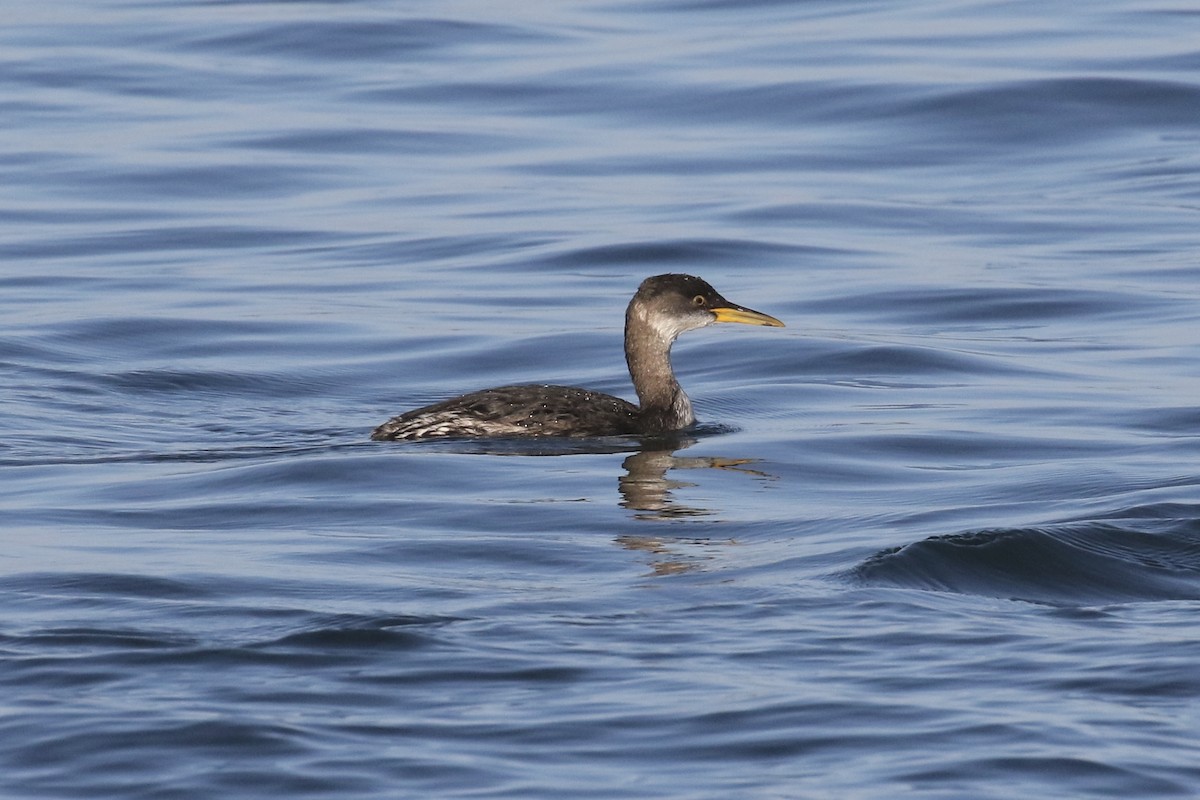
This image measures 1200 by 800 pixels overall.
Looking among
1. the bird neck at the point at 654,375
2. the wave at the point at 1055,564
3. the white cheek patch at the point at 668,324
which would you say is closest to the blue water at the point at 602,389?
the wave at the point at 1055,564

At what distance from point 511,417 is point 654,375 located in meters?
1.27

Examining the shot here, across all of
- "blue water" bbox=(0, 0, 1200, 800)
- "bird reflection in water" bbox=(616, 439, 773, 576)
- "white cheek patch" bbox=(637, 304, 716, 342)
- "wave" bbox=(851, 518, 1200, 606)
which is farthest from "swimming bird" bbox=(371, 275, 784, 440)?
"wave" bbox=(851, 518, 1200, 606)

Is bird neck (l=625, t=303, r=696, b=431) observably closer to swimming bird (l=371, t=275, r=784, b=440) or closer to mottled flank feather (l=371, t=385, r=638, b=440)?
swimming bird (l=371, t=275, r=784, b=440)

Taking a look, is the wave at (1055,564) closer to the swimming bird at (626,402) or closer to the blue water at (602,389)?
the blue water at (602,389)

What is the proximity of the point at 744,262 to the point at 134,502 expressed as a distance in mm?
9420

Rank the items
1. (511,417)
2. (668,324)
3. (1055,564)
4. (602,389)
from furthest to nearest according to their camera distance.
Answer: (602,389) < (668,324) < (511,417) < (1055,564)

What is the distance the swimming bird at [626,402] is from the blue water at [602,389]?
0.21 m

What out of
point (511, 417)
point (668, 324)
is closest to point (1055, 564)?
point (511, 417)

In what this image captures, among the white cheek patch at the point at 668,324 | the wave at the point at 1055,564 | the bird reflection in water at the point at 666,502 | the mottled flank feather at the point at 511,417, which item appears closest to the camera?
the wave at the point at 1055,564

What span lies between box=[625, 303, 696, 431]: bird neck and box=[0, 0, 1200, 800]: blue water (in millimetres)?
312

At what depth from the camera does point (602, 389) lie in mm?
15812

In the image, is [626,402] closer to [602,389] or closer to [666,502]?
[602,389]

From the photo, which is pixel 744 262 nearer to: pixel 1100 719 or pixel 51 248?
pixel 51 248

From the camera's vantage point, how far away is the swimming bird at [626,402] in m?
13.0
